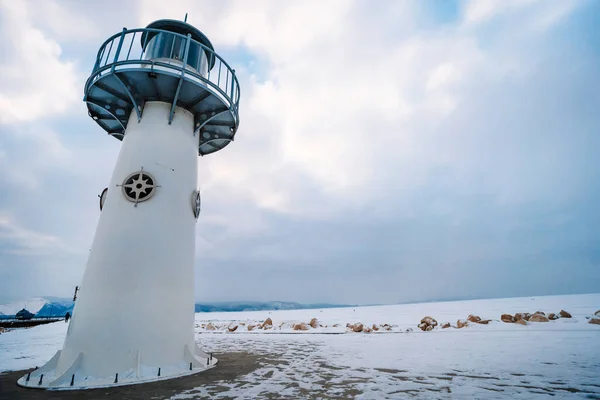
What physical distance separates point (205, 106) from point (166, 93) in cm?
120

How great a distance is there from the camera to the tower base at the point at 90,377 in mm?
5848

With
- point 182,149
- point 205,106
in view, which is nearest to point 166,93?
point 205,106

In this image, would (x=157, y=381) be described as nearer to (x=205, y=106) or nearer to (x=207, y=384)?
(x=207, y=384)

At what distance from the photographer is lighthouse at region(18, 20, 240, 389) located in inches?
255

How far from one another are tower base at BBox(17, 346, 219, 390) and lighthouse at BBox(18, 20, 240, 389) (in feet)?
0.07

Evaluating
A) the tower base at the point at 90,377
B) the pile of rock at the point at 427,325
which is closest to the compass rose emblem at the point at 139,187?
the tower base at the point at 90,377

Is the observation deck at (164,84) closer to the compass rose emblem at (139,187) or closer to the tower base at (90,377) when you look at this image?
the compass rose emblem at (139,187)

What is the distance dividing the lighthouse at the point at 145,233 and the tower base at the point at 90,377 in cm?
2

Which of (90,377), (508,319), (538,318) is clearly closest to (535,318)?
(538,318)

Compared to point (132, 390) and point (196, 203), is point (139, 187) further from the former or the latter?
point (132, 390)

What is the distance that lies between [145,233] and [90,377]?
3.29 meters

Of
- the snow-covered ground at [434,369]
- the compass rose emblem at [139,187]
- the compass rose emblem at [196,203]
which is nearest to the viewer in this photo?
the snow-covered ground at [434,369]

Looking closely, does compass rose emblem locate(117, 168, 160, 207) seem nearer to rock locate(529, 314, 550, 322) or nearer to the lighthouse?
the lighthouse

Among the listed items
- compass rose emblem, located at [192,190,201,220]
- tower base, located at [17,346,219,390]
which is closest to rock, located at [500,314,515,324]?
tower base, located at [17,346,219,390]
